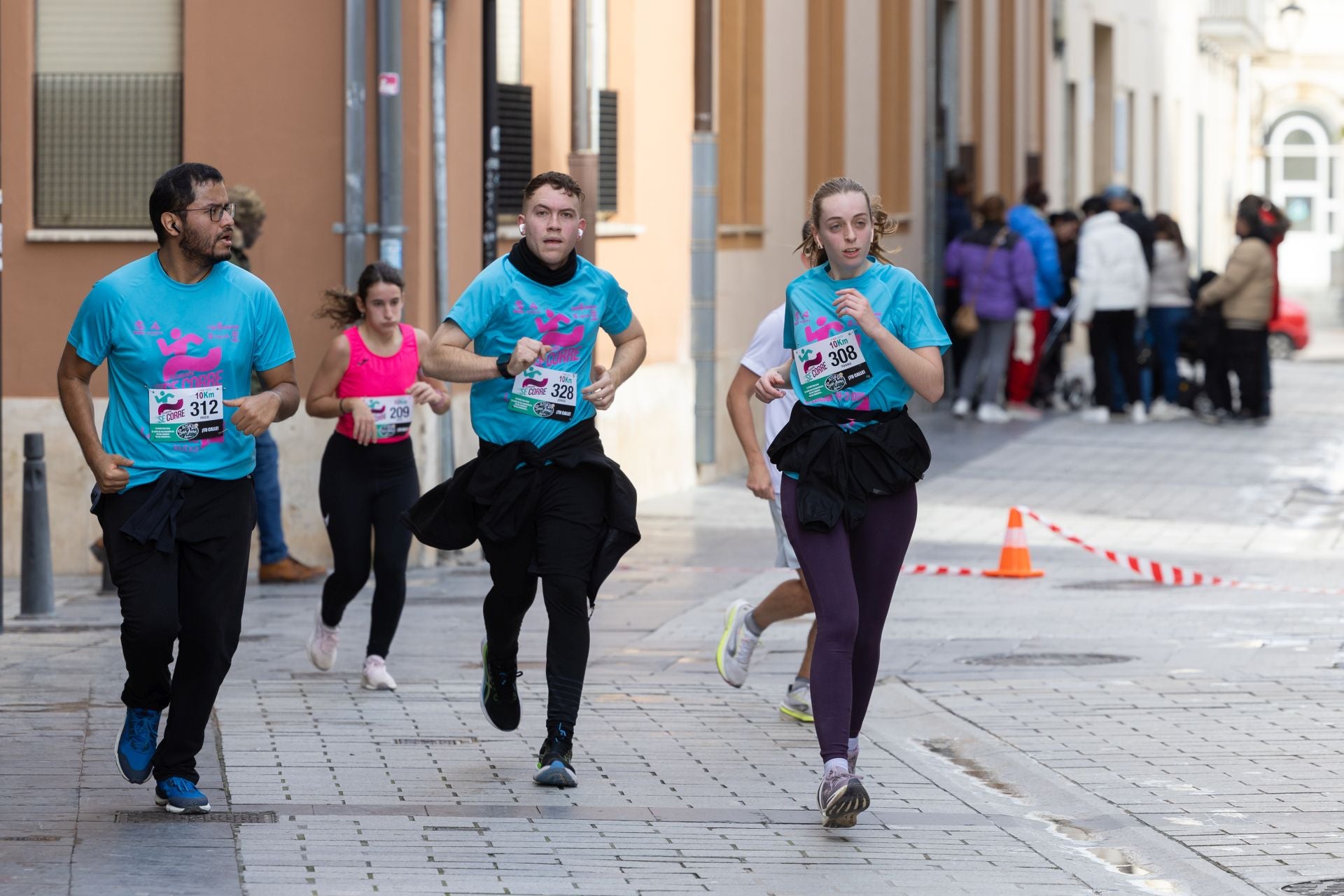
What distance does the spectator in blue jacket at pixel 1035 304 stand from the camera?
73.8 ft

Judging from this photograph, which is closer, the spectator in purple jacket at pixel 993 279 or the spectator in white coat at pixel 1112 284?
the spectator in purple jacket at pixel 993 279

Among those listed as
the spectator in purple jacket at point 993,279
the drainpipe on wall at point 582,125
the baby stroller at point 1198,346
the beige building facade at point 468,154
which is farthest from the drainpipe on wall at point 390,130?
the baby stroller at point 1198,346

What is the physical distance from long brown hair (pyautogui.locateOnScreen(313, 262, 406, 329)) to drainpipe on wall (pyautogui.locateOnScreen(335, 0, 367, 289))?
3280 mm

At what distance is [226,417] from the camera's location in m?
6.60

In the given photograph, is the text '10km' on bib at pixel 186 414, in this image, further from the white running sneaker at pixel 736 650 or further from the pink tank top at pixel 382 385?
the white running sneaker at pixel 736 650

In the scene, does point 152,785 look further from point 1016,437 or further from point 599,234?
point 1016,437

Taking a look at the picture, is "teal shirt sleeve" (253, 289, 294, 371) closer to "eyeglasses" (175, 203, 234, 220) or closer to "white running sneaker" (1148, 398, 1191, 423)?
"eyeglasses" (175, 203, 234, 220)

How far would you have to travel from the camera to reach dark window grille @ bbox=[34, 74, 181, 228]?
43.3 feet

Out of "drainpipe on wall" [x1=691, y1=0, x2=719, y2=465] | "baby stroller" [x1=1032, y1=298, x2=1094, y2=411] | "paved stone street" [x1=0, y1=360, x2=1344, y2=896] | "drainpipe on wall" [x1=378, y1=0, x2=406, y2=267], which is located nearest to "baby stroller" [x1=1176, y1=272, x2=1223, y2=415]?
"baby stroller" [x1=1032, y1=298, x2=1094, y2=411]

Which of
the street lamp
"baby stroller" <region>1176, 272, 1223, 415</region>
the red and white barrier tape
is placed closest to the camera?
the red and white barrier tape

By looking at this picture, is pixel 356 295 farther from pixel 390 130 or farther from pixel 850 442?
pixel 390 130

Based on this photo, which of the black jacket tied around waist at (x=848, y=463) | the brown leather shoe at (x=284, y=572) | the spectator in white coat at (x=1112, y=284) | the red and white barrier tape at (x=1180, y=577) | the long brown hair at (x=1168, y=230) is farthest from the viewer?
the long brown hair at (x=1168, y=230)

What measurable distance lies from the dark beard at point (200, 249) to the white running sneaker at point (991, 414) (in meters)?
16.4

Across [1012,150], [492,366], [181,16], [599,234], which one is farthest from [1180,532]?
[1012,150]
